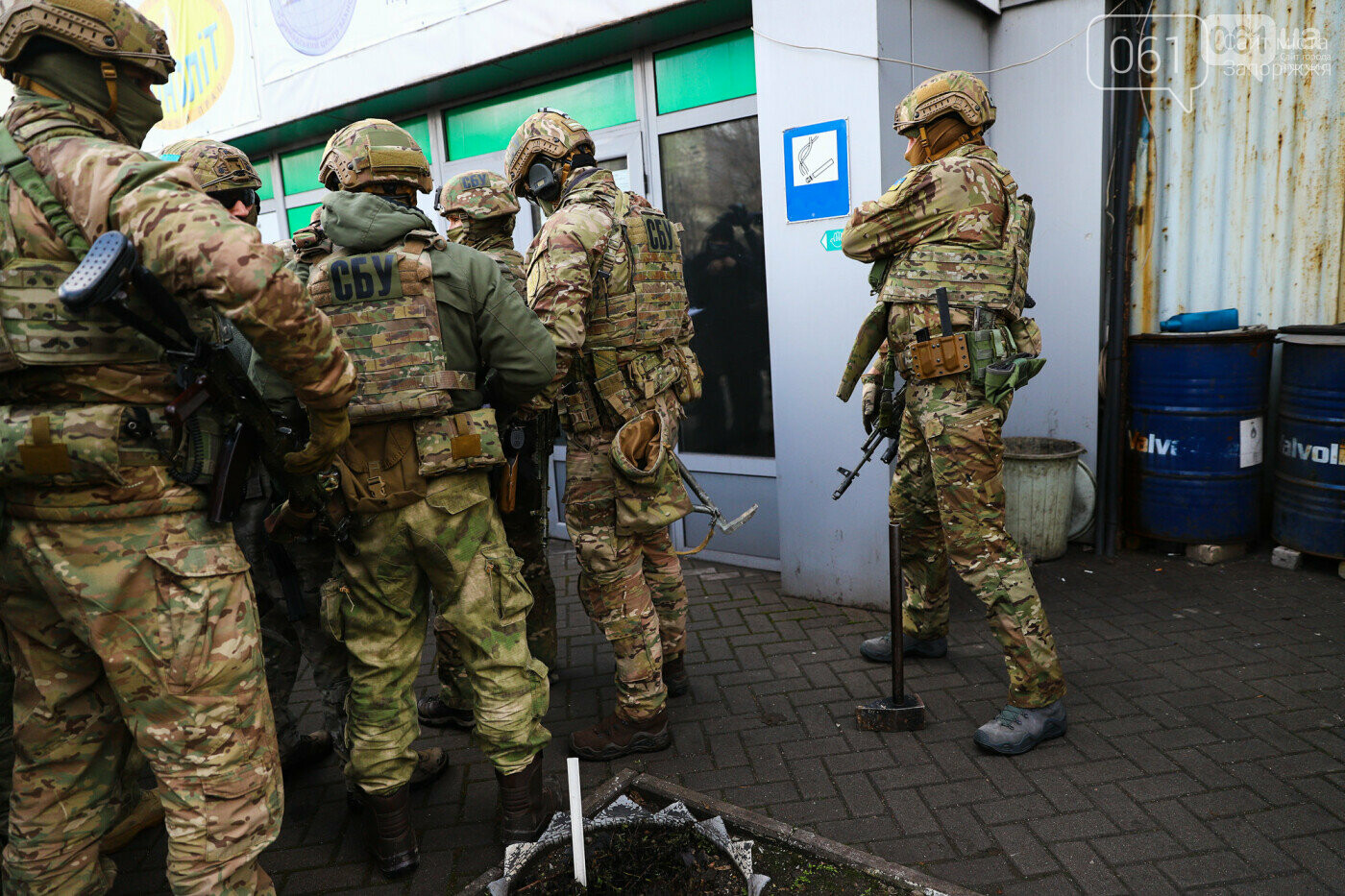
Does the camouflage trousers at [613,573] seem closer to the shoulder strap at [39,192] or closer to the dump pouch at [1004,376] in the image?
the dump pouch at [1004,376]

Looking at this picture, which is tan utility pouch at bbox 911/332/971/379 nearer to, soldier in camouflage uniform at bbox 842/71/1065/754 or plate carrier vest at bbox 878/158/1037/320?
soldier in camouflage uniform at bbox 842/71/1065/754

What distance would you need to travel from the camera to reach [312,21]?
250 inches

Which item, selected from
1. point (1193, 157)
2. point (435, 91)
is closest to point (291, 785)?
point (435, 91)

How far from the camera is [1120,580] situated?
185 inches

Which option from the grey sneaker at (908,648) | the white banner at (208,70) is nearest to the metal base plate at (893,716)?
the grey sneaker at (908,648)

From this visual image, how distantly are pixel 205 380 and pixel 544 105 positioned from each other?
4277mm

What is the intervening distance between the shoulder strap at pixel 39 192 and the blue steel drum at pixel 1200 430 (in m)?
5.05

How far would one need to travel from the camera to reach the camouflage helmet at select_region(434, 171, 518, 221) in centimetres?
352

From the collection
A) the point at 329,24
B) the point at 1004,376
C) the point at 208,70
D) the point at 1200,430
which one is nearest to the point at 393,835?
the point at 1004,376

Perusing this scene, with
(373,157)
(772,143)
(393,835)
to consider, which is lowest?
(393,835)

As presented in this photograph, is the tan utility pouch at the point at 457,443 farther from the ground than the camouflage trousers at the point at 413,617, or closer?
farther from the ground

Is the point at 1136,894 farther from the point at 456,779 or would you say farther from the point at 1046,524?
the point at 1046,524

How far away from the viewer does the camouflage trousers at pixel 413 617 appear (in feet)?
8.35

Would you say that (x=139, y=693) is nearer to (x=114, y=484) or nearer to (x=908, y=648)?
(x=114, y=484)
